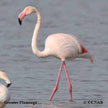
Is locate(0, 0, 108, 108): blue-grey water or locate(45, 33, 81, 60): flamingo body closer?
locate(0, 0, 108, 108): blue-grey water

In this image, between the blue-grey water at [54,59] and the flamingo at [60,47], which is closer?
the blue-grey water at [54,59]

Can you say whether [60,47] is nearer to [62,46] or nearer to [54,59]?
[62,46]

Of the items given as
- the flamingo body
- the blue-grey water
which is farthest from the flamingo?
the blue-grey water

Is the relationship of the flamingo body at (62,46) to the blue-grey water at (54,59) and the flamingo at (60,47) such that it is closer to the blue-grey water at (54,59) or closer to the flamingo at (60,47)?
the flamingo at (60,47)

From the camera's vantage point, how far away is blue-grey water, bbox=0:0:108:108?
1123 centimetres

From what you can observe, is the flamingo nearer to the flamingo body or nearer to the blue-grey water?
the flamingo body

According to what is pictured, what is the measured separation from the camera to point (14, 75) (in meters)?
12.8

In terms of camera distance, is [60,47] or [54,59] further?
[54,59]

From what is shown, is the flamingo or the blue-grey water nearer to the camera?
the blue-grey water

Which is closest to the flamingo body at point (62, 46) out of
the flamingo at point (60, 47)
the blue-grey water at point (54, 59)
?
the flamingo at point (60, 47)

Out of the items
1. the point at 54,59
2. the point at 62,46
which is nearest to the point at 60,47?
the point at 62,46

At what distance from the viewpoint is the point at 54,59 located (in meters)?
14.9

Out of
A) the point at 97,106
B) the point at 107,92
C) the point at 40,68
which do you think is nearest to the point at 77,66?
the point at 40,68

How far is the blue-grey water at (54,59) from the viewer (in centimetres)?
1123
